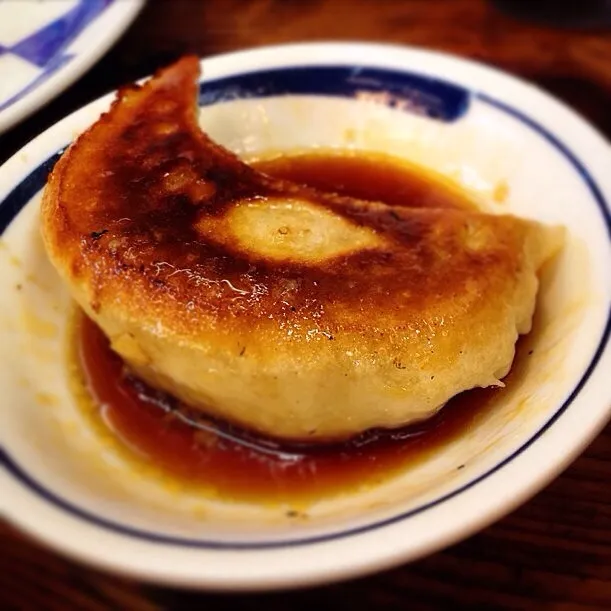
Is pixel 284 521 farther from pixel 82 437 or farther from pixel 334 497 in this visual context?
pixel 82 437

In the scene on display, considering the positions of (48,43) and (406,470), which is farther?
(48,43)

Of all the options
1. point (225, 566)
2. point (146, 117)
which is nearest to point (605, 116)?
point (146, 117)

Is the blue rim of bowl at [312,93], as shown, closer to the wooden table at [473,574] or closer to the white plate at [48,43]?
the wooden table at [473,574]

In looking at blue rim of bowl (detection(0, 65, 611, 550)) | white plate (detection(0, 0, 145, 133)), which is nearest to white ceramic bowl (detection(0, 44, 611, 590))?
blue rim of bowl (detection(0, 65, 611, 550))

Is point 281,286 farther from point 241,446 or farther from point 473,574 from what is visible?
point 473,574

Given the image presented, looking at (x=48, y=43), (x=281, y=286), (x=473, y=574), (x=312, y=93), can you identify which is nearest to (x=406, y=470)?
(x=473, y=574)

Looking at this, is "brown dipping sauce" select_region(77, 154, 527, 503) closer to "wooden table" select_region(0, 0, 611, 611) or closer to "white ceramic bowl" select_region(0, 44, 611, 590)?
"white ceramic bowl" select_region(0, 44, 611, 590)

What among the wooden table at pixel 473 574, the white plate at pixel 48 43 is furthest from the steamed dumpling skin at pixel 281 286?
the white plate at pixel 48 43
